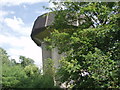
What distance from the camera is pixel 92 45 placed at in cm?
534

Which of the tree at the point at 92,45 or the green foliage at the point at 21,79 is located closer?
the tree at the point at 92,45

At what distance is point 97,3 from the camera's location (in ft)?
19.1

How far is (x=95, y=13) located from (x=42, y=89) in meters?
3.38

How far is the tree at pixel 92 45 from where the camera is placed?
4.80 m

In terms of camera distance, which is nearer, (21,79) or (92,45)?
(92,45)

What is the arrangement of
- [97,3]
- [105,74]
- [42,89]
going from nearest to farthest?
1. [105,74]
2. [97,3]
3. [42,89]

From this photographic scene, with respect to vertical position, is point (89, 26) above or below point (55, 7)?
below

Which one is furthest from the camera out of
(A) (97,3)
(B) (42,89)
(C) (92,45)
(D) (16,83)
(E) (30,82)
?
(D) (16,83)

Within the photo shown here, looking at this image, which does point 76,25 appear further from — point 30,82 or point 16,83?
point 16,83

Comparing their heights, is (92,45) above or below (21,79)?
above

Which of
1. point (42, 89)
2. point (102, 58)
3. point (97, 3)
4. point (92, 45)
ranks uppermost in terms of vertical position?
point (97, 3)

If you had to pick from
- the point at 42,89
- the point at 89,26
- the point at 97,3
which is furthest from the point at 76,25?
the point at 42,89

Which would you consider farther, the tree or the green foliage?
the green foliage

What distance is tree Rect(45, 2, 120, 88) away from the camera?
4.80 meters
